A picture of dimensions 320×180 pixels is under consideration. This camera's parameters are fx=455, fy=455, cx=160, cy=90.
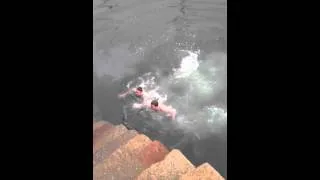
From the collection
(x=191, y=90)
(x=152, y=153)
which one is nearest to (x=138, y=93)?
(x=191, y=90)

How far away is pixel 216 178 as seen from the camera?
7098mm

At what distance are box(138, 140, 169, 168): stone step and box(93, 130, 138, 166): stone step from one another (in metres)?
0.50

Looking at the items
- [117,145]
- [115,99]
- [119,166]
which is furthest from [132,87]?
[119,166]

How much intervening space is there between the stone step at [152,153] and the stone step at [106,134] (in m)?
0.73

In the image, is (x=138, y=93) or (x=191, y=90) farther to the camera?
(x=191, y=90)

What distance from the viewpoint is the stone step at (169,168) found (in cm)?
717

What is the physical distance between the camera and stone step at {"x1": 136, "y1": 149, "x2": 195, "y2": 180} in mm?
7168

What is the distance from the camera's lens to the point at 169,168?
23.8ft

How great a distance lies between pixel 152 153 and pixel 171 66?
8.34 ft

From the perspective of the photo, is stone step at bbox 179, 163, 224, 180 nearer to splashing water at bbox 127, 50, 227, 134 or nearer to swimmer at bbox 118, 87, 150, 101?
splashing water at bbox 127, 50, 227, 134

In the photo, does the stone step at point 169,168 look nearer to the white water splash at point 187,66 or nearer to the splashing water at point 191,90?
the splashing water at point 191,90

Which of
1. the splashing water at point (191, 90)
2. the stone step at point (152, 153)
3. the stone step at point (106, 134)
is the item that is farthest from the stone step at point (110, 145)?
the splashing water at point (191, 90)

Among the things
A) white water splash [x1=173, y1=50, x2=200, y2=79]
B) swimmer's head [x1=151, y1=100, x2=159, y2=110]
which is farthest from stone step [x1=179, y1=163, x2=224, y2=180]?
white water splash [x1=173, y1=50, x2=200, y2=79]

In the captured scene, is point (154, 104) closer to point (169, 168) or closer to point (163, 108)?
point (163, 108)
